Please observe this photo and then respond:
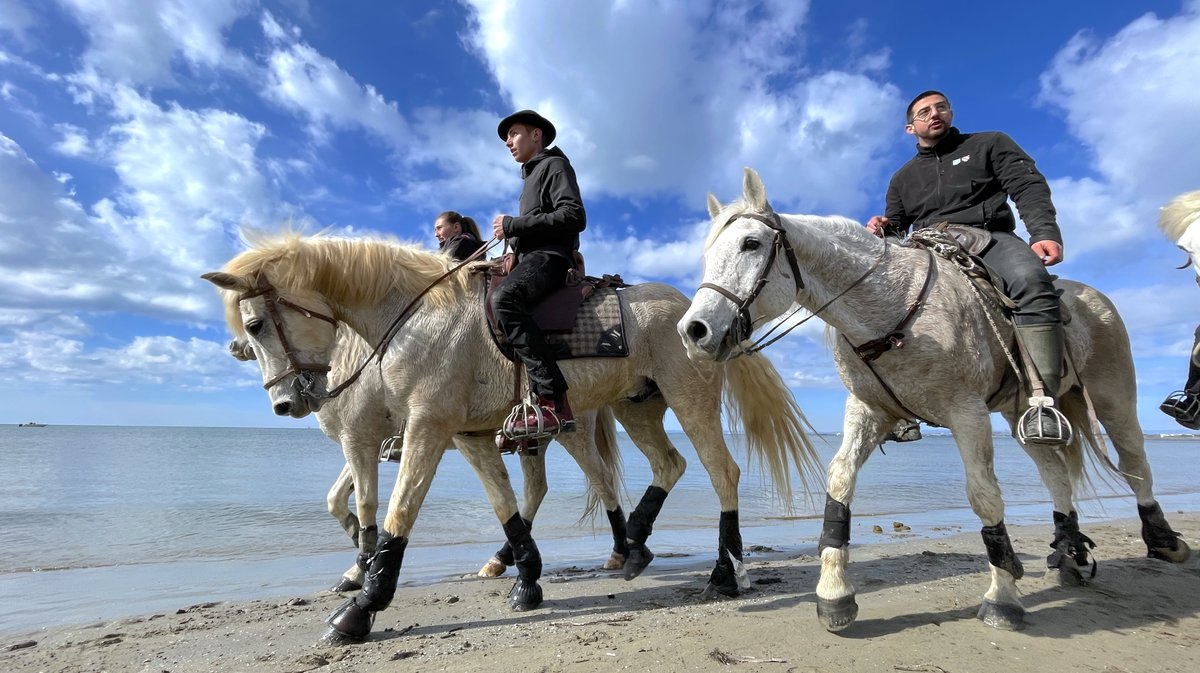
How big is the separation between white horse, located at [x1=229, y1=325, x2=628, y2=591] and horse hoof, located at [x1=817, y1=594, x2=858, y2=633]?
300cm

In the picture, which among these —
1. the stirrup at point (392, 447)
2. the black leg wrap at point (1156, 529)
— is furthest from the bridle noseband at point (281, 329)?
the black leg wrap at point (1156, 529)

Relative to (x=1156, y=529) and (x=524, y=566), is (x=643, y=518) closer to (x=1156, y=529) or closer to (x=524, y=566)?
(x=524, y=566)

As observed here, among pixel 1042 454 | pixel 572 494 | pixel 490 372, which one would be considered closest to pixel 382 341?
pixel 490 372

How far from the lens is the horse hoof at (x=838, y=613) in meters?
3.00

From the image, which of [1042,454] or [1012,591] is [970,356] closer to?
[1012,591]

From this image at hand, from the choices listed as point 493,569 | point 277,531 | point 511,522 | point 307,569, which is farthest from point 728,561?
point 277,531

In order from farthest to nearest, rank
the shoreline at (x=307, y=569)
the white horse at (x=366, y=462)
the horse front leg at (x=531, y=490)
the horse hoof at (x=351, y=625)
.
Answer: the horse front leg at (x=531, y=490) < the shoreline at (x=307, y=569) < the white horse at (x=366, y=462) < the horse hoof at (x=351, y=625)

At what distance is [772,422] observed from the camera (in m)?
5.32

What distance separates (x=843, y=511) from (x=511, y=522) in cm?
221

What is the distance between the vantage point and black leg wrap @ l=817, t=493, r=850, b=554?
10.4ft

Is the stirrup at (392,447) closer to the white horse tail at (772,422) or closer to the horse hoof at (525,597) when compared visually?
the horse hoof at (525,597)

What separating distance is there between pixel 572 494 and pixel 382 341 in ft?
34.8

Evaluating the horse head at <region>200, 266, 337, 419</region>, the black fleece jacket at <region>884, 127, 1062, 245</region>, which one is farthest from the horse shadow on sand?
the black fleece jacket at <region>884, 127, 1062, 245</region>

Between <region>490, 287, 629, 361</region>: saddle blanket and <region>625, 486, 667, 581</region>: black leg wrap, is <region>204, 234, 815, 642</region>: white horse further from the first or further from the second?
<region>625, 486, 667, 581</region>: black leg wrap
